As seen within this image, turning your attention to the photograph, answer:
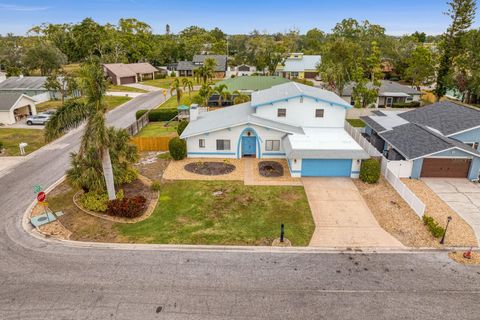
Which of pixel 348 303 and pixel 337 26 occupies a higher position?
pixel 337 26

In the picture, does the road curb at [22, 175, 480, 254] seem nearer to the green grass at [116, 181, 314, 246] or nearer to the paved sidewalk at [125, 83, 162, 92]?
the green grass at [116, 181, 314, 246]

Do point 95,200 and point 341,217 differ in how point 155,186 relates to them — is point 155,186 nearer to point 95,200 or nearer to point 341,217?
point 95,200

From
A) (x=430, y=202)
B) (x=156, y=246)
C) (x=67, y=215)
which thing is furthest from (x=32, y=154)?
(x=430, y=202)

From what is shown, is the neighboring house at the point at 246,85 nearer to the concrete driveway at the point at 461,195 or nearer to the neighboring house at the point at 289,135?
the neighboring house at the point at 289,135

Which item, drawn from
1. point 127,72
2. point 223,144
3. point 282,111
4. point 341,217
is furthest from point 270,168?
point 127,72

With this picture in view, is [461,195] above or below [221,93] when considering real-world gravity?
below

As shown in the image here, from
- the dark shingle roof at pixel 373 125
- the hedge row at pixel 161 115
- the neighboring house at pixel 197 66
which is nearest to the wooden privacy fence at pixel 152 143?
the hedge row at pixel 161 115

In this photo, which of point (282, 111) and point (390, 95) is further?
point (390, 95)

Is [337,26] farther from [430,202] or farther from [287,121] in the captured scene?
[430,202]
